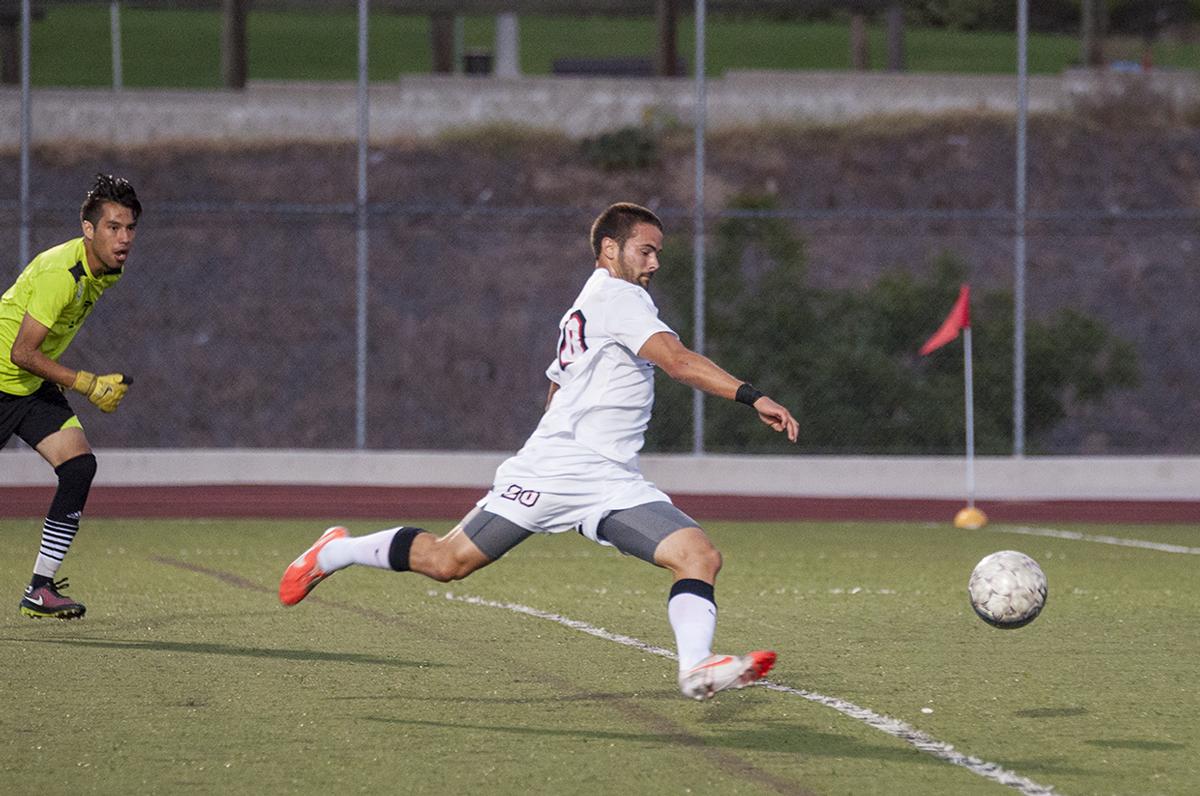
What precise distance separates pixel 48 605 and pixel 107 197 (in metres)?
2.11

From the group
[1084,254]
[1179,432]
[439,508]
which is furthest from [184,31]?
[439,508]

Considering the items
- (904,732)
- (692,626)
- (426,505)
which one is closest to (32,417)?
(692,626)

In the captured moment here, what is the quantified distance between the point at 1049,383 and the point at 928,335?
1.51m

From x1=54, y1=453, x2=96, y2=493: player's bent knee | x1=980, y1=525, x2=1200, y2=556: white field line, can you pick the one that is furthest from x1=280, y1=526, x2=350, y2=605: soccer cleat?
x1=980, y1=525, x2=1200, y2=556: white field line

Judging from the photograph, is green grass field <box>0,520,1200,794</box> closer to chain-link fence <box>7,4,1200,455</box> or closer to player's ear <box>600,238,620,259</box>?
player's ear <box>600,238,620,259</box>

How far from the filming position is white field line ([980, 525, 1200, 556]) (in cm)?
1395

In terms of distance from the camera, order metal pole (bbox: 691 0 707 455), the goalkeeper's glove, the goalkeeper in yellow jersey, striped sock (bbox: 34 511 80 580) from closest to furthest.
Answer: the goalkeeper's glove < the goalkeeper in yellow jersey < striped sock (bbox: 34 511 80 580) < metal pole (bbox: 691 0 707 455)

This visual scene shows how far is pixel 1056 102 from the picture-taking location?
34719 mm

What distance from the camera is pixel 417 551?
7270 mm

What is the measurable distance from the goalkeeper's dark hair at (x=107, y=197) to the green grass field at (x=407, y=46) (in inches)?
1409

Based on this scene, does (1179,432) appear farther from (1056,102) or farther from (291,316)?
(291,316)

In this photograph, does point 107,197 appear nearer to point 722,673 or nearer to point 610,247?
point 610,247

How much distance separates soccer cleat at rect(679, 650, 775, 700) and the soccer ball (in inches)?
66.2

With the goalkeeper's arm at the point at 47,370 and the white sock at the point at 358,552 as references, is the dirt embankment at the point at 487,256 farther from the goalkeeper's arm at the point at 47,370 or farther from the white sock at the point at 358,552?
the white sock at the point at 358,552
